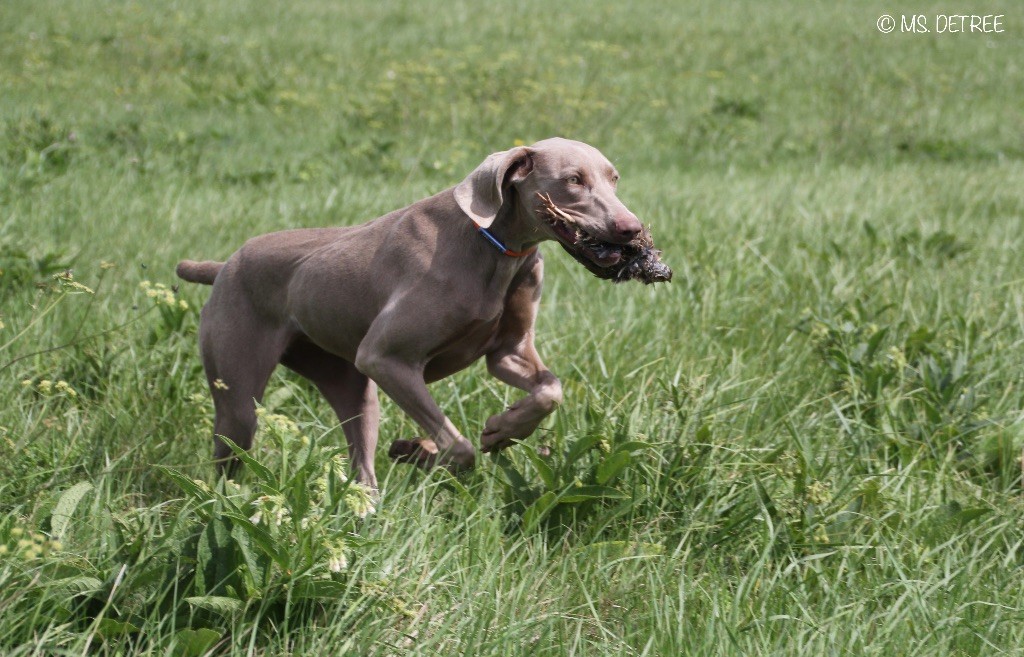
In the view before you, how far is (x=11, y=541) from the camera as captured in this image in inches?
97.0

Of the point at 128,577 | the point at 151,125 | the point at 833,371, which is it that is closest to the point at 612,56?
the point at 151,125

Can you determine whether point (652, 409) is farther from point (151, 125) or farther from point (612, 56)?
point (612, 56)

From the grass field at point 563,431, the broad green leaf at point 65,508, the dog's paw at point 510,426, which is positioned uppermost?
the broad green leaf at point 65,508

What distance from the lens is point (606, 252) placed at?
9.56ft

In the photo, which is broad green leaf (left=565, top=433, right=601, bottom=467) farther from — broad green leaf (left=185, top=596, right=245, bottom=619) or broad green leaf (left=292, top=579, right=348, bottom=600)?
broad green leaf (left=185, top=596, right=245, bottom=619)

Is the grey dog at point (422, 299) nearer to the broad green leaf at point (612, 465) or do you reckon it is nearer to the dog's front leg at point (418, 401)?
the dog's front leg at point (418, 401)

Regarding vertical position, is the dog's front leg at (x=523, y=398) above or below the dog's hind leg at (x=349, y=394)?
above

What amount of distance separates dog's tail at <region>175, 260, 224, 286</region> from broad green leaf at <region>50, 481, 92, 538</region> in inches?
42.2

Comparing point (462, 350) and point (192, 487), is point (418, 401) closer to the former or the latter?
point (462, 350)

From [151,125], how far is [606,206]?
21.5 feet

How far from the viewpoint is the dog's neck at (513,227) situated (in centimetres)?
312

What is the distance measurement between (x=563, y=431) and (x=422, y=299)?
643mm

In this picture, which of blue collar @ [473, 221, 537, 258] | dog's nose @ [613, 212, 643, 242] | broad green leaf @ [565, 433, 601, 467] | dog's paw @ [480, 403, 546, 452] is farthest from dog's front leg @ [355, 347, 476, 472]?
dog's nose @ [613, 212, 643, 242]

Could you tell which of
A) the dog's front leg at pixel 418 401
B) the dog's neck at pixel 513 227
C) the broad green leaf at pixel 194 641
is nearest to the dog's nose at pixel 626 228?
the dog's neck at pixel 513 227
